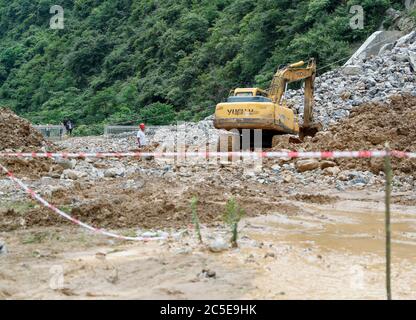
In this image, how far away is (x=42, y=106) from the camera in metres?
49.2

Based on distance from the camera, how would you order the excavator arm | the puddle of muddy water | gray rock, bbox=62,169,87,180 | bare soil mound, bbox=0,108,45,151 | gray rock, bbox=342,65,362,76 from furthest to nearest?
1. gray rock, bbox=342,65,362,76
2. the excavator arm
3. bare soil mound, bbox=0,108,45,151
4. gray rock, bbox=62,169,87,180
5. the puddle of muddy water

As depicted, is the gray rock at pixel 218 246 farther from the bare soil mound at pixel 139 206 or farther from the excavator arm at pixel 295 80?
the excavator arm at pixel 295 80

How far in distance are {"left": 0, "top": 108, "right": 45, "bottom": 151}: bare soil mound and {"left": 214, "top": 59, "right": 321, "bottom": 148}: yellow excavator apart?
5087 millimetres

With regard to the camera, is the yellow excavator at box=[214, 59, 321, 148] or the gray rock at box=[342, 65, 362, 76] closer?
the yellow excavator at box=[214, 59, 321, 148]

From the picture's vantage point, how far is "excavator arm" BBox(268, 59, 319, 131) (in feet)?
52.8

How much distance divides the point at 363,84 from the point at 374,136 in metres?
7.23

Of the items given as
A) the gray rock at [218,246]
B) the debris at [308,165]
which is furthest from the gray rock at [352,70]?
the gray rock at [218,246]

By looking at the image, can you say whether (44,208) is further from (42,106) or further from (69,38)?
(69,38)

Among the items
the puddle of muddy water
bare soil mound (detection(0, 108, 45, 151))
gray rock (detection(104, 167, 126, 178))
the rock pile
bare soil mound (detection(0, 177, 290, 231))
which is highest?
the rock pile

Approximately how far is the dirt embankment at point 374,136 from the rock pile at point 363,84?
1809mm

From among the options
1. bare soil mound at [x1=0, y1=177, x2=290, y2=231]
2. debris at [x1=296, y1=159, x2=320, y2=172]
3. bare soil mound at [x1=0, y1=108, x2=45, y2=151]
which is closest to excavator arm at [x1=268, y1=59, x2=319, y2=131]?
debris at [x1=296, y1=159, x2=320, y2=172]

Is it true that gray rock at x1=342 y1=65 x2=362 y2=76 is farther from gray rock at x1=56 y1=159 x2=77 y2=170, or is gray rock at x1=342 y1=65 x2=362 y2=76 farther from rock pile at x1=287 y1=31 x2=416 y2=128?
gray rock at x1=56 y1=159 x2=77 y2=170

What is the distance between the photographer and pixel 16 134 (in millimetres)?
15867

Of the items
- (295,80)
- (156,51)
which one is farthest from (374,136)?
(156,51)
